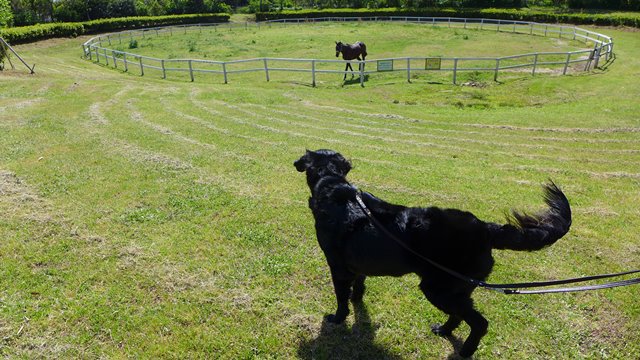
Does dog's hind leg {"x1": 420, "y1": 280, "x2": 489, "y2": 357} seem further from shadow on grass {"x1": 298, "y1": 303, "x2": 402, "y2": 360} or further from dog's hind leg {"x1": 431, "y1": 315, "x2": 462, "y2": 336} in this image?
shadow on grass {"x1": 298, "y1": 303, "x2": 402, "y2": 360}

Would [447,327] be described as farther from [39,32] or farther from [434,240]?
[39,32]

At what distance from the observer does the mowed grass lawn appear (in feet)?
13.8

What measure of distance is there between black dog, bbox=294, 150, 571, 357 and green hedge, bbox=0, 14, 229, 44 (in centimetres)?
3605

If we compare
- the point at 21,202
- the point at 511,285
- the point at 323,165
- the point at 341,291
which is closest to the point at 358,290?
the point at 341,291

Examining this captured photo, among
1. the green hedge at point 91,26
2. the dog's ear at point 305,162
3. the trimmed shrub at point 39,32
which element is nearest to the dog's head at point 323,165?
the dog's ear at point 305,162

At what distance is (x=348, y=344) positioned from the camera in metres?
4.13

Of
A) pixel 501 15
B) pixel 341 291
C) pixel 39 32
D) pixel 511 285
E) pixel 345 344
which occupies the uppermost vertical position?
pixel 501 15

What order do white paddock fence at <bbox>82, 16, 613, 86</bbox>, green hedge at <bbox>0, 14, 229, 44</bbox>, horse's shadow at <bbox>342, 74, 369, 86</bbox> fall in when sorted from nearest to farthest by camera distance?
horse's shadow at <bbox>342, 74, 369, 86</bbox> < white paddock fence at <bbox>82, 16, 613, 86</bbox> < green hedge at <bbox>0, 14, 229, 44</bbox>

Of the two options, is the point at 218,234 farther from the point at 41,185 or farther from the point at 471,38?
the point at 471,38

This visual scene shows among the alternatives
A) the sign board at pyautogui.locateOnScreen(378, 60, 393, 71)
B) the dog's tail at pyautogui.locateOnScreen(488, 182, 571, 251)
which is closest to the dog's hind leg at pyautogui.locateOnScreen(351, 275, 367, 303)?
the dog's tail at pyautogui.locateOnScreen(488, 182, 571, 251)

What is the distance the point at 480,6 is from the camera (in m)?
53.7

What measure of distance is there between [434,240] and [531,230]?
0.77 metres

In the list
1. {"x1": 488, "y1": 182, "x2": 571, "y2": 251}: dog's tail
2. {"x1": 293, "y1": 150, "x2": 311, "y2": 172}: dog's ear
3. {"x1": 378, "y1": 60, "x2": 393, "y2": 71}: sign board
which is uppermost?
{"x1": 293, "y1": 150, "x2": 311, "y2": 172}: dog's ear

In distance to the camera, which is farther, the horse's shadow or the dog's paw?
the horse's shadow
